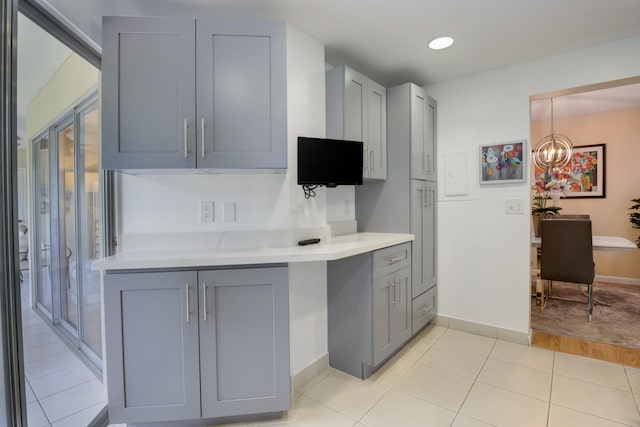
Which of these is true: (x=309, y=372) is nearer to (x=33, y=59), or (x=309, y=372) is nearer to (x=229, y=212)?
(x=229, y=212)

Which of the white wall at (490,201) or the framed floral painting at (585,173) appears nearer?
the white wall at (490,201)

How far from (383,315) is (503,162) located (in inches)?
69.2

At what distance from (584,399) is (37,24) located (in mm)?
3709

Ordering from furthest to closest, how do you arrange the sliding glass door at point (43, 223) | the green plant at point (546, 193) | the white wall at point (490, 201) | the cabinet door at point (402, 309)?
the green plant at point (546, 193) < the white wall at point (490, 201) < the cabinet door at point (402, 309) < the sliding glass door at point (43, 223)

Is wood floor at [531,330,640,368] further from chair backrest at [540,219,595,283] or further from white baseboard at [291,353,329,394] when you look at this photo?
white baseboard at [291,353,329,394]

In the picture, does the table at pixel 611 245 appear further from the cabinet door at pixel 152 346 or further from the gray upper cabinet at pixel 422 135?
the cabinet door at pixel 152 346

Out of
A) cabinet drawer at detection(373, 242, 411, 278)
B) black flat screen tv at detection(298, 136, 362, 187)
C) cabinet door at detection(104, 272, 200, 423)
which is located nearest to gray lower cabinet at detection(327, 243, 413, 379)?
cabinet drawer at detection(373, 242, 411, 278)

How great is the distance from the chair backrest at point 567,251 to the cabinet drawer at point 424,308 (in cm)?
139

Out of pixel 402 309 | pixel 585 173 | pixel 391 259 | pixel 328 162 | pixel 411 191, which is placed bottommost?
pixel 402 309

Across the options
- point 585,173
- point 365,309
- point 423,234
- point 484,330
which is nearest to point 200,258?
point 365,309

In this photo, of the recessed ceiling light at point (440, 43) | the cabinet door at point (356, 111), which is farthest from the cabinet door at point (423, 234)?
the recessed ceiling light at point (440, 43)

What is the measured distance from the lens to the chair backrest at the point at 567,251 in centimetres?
305

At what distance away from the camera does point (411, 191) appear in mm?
2578

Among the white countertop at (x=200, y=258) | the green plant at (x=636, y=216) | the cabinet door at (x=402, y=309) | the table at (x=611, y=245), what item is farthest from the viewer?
the green plant at (x=636, y=216)
